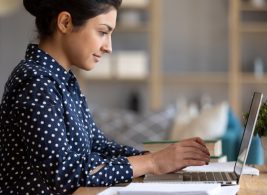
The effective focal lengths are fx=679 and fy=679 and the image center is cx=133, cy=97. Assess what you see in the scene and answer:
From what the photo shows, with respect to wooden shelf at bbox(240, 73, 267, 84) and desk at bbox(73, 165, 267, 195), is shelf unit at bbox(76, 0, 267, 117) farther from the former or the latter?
desk at bbox(73, 165, 267, 195)

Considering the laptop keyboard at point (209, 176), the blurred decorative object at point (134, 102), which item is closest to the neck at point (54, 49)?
the laptop keyboard at point (209, 176)

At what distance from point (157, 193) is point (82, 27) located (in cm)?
58

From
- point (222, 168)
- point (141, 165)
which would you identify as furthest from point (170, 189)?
point (222, 168)

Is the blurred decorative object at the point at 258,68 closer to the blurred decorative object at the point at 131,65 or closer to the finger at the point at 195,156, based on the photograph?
the blurred decorative object at the point at 131,65

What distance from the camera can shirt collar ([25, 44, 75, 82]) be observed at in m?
1.82

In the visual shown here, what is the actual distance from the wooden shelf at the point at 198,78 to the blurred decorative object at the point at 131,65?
0.73 feet

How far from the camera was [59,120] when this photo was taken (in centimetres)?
164

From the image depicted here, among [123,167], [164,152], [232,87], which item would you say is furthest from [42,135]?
[232,87]

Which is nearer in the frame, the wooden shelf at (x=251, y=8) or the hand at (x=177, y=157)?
the hand at (x=177, y=157)

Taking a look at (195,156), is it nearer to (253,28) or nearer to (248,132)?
(248,132)

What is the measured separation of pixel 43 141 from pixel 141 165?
0.28 metres

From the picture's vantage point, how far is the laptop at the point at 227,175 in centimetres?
171

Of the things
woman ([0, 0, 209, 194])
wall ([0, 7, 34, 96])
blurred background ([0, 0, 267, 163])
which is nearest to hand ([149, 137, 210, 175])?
woman ([0, 0, 209, 194])

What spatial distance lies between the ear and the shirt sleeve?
0.69ft
